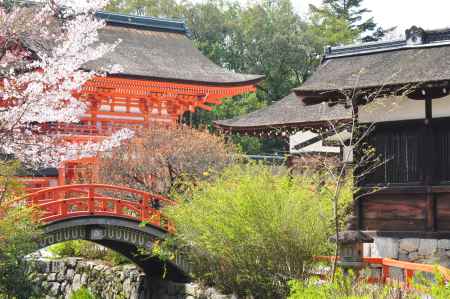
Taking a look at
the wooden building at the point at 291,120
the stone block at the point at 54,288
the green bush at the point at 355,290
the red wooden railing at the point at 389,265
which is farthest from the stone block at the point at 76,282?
the green bush at the point at 355,290

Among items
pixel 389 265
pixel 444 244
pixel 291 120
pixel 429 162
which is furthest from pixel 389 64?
pixel 389 265

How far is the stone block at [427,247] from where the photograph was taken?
15.0 metres

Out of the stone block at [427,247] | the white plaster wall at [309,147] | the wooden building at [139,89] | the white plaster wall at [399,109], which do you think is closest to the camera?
the stone block at [427,247]

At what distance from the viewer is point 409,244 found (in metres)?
15.3

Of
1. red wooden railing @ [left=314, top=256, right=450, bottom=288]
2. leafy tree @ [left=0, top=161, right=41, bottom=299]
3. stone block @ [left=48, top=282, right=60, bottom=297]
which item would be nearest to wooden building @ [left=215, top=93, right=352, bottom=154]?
red wooden railing @ [left=314, top=256, right=450, bottom=288]

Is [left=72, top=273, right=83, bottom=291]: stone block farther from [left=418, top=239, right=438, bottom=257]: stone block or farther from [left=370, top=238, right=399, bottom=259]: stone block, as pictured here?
[left=418, top=239, right=438, bottom=257]: stone block

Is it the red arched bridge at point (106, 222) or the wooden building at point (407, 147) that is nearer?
the wooden building at point (407, 147)

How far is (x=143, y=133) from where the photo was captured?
2338 centimetres

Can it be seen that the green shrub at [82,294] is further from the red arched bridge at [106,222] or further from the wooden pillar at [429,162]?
the wooden pillar at [429,162]

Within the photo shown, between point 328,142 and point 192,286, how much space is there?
472cm

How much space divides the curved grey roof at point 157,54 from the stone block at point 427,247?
13.7 m

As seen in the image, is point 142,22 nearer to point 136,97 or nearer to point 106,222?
point 136,97

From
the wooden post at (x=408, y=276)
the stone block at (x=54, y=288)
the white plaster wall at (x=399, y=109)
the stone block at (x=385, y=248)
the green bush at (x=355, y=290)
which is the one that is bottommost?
the stone block at (x=54, y=288)

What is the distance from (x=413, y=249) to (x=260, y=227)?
8.85 feet
